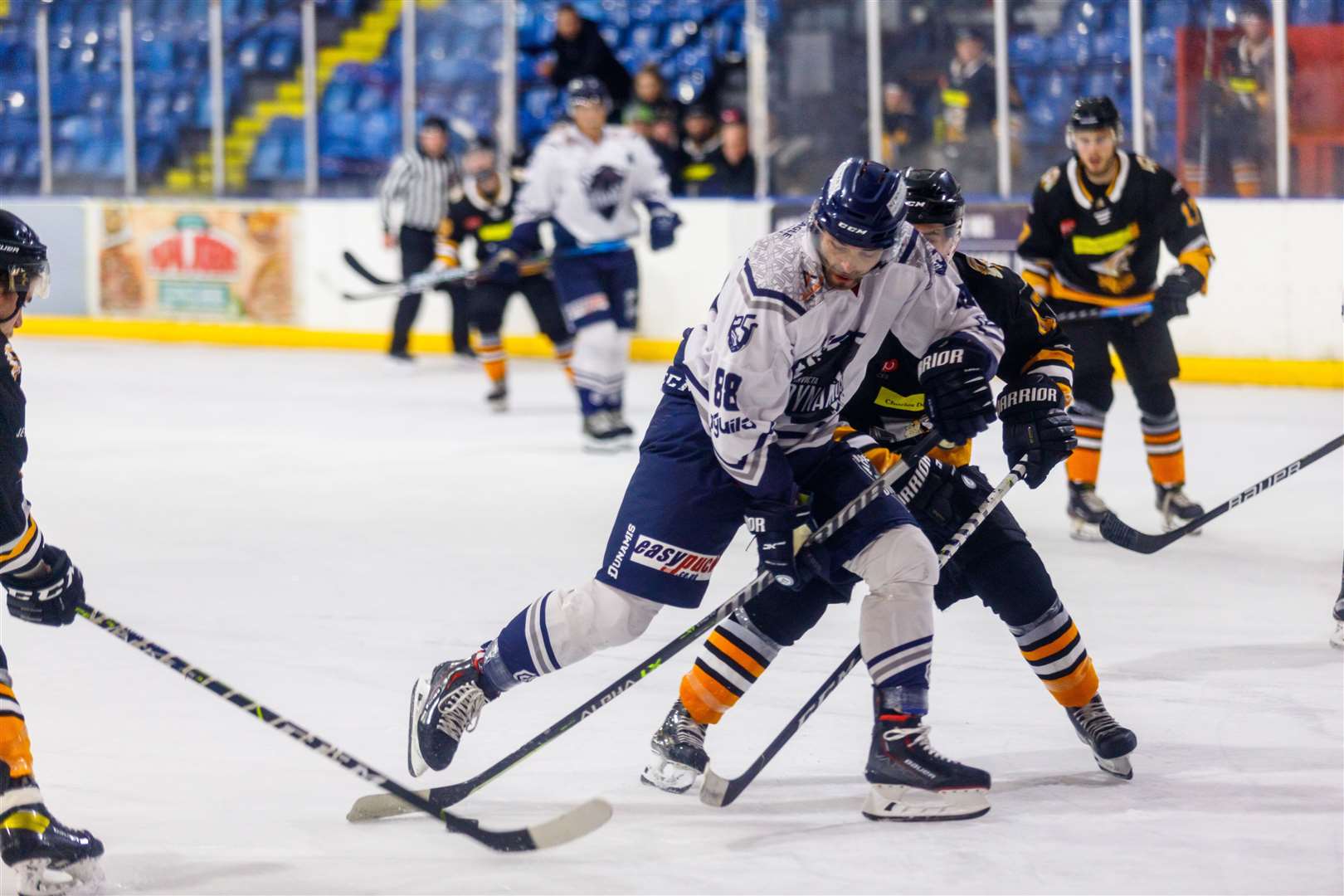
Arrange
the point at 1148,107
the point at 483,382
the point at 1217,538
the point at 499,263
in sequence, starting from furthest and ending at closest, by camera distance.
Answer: the point at 483,382 < the point at 1148,107 < the point at 499,263 < the point at 1217,538

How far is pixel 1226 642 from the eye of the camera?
367 cm

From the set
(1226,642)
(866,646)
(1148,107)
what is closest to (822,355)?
(866,646)

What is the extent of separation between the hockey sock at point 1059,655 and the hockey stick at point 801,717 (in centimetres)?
17

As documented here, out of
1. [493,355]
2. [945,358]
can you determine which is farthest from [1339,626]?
[493,355]

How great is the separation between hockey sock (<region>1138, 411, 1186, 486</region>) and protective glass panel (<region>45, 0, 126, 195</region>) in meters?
7.19

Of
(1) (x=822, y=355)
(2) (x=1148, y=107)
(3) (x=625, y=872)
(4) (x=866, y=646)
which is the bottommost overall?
(3) (x=625, y=872)

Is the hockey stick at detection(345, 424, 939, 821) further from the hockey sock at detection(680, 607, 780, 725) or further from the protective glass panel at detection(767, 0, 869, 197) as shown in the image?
the protective glass panel at detection(767, 0, 869, 197)

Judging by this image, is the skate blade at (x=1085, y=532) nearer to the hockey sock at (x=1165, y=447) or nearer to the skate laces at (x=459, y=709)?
the hockey sock at (x=1165, y=447)

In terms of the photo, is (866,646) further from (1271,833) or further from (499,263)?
(499,263)

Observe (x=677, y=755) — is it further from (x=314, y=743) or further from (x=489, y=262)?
(x=489, y=262)

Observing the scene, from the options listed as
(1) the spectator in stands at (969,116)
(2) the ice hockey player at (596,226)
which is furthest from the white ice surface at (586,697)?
(1) the spectator in stands at (969,116)

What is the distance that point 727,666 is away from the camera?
111 inches

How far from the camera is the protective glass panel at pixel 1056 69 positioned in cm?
767

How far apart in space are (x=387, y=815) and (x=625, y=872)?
0.42 m
